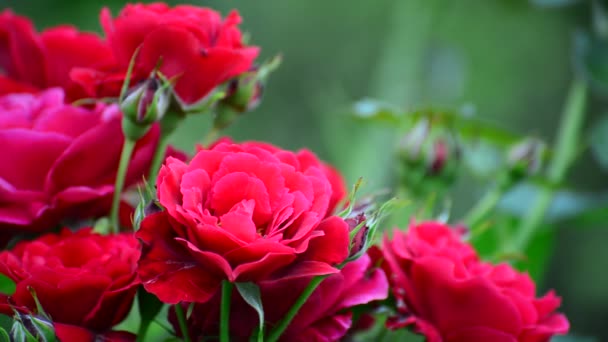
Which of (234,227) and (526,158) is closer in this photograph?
(234,227)

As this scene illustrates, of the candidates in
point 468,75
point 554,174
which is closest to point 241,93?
point 554,174

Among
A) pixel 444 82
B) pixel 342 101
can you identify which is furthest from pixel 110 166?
pixel 342 101

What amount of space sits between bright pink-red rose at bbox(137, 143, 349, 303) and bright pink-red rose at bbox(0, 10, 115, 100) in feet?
0.33

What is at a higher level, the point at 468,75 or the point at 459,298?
the point at 459,298

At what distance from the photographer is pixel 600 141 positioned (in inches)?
19.1

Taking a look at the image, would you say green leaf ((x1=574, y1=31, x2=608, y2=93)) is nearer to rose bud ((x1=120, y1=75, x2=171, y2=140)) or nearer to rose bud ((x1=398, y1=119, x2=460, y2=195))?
rose bud ((x1=398, y1=119, x2=460, y2=195))

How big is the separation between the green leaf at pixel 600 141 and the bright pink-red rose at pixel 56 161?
33 cm

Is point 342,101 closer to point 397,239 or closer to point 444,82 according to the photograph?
point 444,82

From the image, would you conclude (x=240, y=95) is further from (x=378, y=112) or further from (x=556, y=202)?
(x=556, y=202)

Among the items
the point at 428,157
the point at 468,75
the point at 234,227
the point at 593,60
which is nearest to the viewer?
the point at 234,227

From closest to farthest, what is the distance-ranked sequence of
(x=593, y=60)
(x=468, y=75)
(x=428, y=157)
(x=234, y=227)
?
1. (x=234, y=227)
2. (x=428, y=157)
3. (x=593, y=60)
4. (x=468, y=75)

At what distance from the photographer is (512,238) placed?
0.43 m

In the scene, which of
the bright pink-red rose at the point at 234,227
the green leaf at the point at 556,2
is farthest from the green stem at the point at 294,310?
the green leaf at the point at 556,2

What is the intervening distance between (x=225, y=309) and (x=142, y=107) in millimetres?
72
